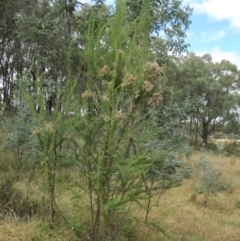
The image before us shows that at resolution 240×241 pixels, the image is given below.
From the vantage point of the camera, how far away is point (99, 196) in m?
2.75

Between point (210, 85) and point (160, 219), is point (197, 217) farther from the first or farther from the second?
point (210, 85)

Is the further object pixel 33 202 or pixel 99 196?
pixel 33 202

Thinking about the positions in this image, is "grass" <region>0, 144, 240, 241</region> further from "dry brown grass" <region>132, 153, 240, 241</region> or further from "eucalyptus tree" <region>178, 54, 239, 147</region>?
"eucalyptus tree" <region>178, 54, 239, 147</region>

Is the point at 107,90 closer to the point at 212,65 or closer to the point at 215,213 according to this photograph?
the point at 215,213

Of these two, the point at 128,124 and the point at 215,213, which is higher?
the point at 128,124

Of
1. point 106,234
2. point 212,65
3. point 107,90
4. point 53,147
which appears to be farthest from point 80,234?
point 212,65

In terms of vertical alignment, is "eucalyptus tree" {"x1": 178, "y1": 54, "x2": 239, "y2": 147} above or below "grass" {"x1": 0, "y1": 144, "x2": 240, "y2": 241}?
above

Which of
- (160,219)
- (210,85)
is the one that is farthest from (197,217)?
(210,85)

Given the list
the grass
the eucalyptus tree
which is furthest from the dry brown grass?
the eucalyptus tree

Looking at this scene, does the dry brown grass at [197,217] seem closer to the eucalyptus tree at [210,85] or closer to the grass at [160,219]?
the grass at [160,219]

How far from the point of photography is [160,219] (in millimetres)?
4883

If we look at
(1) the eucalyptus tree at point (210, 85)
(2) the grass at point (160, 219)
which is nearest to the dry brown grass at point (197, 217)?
(2) the grass at point (160, 219)

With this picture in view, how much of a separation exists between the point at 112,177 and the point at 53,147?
63cm

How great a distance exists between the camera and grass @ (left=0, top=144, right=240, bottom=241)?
327 centimetres
